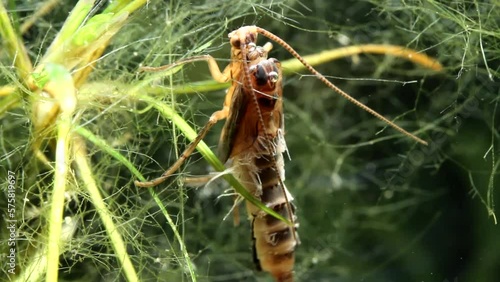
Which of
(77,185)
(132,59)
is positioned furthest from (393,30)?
(77,185)

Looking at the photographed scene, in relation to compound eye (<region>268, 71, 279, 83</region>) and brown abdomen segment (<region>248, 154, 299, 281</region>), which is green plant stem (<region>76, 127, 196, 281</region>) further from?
compound eye (<region>268, 71, 279, 83</region>)

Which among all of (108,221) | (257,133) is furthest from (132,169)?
(257,133)

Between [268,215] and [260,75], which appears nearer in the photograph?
[260,75]

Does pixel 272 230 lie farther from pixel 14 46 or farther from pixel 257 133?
pixel 14 46

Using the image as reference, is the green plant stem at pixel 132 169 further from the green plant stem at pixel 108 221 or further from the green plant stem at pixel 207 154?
the green plant stem at pixel 207 154

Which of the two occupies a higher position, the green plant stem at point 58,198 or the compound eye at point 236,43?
the compound eye at point 236,43

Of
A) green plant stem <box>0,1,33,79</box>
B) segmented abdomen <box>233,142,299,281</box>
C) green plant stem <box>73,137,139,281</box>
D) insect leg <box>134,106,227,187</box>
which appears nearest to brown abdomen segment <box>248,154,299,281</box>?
segmented abdomen <box>233,142,299,281</box>

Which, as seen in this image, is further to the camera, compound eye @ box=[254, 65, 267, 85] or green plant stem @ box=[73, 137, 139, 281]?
green plant stem @ box=[73, 137, 139, 281]

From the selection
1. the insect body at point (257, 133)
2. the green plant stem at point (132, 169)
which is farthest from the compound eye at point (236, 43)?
→ the green plant stem at point (132, 169)

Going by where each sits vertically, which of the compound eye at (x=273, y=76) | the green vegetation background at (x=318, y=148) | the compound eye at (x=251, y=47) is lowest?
the green vegetation background at (x=318, y=148)
